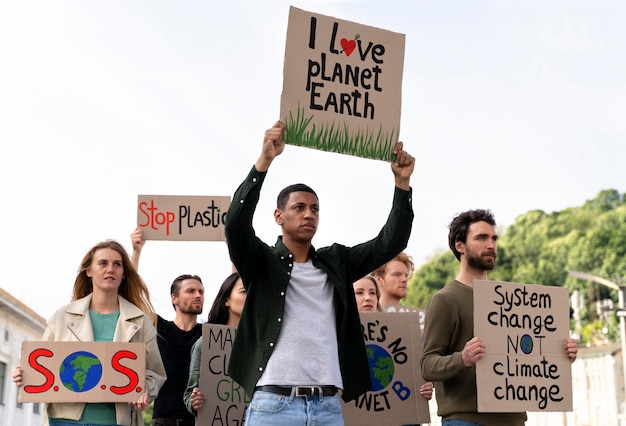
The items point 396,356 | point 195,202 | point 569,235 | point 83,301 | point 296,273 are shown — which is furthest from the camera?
point 569,235

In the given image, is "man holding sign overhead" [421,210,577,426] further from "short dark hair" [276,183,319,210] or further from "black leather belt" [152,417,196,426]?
"black leather belt" [152,417,196,426]

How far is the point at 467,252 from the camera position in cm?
586

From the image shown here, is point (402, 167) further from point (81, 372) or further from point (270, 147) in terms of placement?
point (81, 372)

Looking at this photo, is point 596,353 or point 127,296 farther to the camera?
point 596,353

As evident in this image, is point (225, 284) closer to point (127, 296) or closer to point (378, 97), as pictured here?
point (127, 296)

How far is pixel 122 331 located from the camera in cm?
619

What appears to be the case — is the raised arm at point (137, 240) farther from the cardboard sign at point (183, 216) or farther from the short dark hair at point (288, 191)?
the short dark hair at point (288, 191)

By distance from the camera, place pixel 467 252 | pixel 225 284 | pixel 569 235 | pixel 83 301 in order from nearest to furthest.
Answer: pixel 467 252 → pixel 83 301 → pixel 225 284 → pixel 569 235

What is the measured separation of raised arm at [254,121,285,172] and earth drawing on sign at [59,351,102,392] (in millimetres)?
1904

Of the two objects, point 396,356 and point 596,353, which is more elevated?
point 596,353

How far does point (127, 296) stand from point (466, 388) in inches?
84.2

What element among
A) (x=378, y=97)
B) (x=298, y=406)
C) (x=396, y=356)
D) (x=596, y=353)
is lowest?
(x=298, y=406)

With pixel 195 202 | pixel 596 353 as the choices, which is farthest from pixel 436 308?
pixel 596 353

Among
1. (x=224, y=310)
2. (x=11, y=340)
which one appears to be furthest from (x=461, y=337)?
(x=11, y=340)
